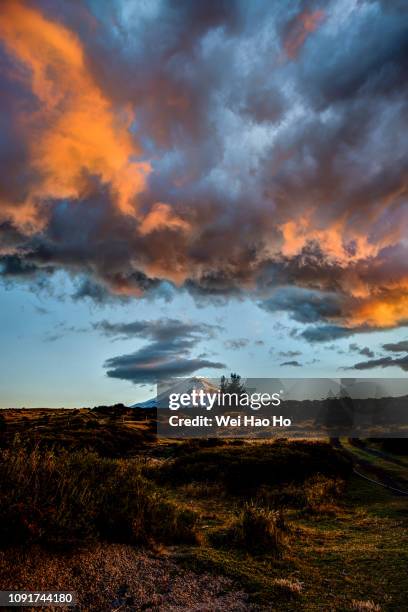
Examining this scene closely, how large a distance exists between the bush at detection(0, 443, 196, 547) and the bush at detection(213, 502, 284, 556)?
3.60ft

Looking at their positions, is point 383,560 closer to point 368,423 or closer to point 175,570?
point 175,570

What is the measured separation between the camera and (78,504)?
9.34 meters

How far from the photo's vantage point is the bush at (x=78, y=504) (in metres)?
8.18

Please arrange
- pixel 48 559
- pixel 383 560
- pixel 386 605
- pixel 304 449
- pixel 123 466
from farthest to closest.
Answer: pixel 304 449 → pixel 123 466 → pixel 383 560 → pixel 386 605 → pixel 48 559

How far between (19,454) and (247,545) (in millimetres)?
6182

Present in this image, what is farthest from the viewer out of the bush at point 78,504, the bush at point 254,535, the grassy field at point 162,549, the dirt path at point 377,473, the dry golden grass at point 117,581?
the dirt path at point 377,473

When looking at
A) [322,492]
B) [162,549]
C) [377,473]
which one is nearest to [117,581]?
[162,549]

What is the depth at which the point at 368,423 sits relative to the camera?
87.3m

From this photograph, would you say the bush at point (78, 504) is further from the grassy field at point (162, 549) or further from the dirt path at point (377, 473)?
the dirt path at point (377, 473)

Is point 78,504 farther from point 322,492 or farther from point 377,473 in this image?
point 377,473

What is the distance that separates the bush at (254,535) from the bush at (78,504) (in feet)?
3.60

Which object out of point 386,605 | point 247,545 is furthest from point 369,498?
point 386,605

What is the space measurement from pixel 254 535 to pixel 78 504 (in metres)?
4.96

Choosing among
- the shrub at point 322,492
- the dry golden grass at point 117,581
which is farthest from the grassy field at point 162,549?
the shrub at point 322,492
